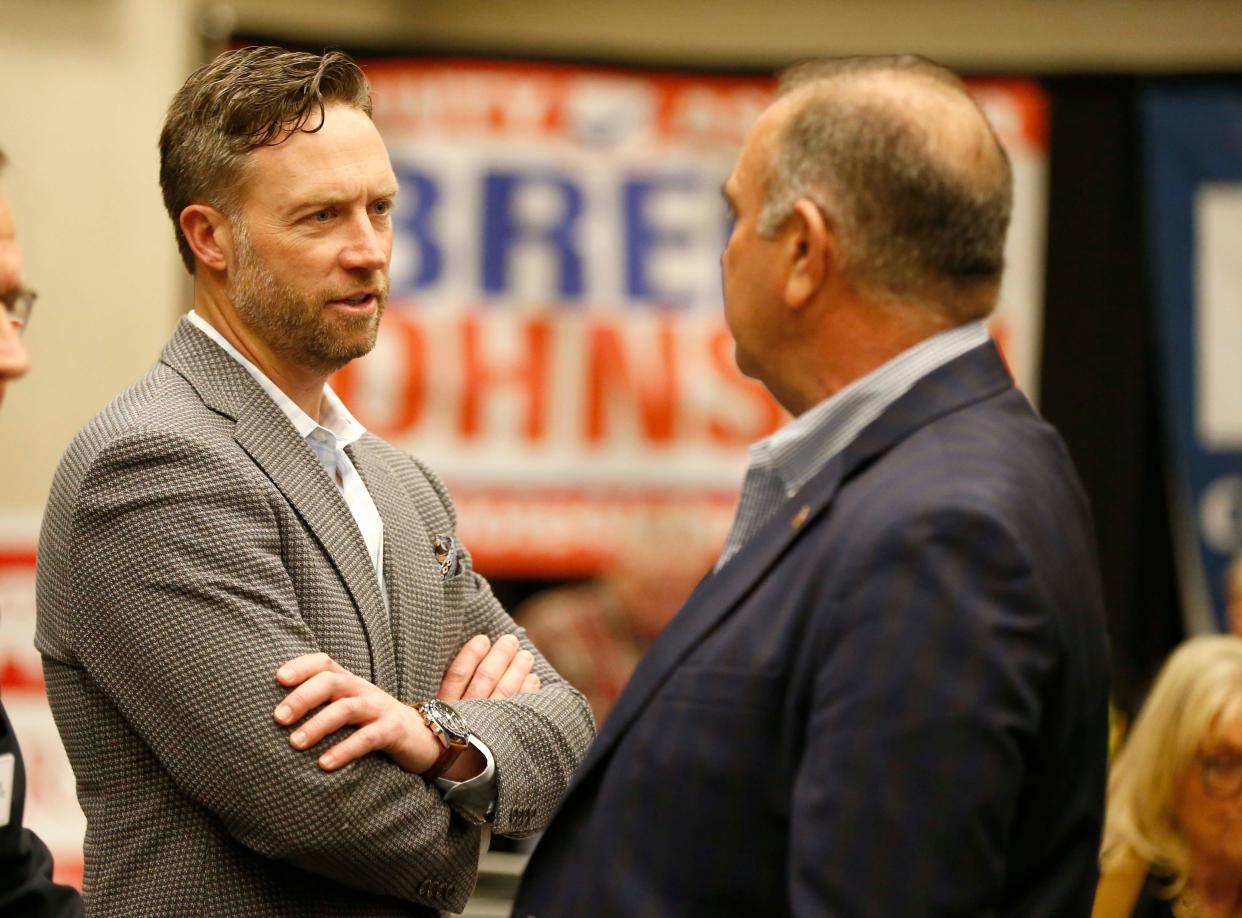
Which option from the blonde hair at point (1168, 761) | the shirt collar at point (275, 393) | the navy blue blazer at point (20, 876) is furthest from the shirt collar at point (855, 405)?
the blonde hair at point (1168, 761)

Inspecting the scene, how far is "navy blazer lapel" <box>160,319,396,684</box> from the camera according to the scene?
1719 millimetres

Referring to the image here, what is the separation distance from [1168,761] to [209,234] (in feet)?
6.43

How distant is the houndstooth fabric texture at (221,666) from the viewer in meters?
1.57

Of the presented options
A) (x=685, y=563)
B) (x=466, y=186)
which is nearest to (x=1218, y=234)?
(x=685, y=563)

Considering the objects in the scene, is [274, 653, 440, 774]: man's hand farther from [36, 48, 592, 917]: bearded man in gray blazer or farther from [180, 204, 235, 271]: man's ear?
[180, 204, 235, 271]: man's ear

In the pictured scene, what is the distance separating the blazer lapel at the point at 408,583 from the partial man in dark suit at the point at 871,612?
15.5 inches

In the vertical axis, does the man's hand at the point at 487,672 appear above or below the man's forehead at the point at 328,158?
below

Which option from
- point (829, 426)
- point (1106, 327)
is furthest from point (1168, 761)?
point (1106, 327)

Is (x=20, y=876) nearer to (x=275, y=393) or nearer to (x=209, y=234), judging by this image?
(x=275, y=393)

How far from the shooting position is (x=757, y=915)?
1.36m

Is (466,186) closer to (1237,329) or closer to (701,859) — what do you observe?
(1237,329)

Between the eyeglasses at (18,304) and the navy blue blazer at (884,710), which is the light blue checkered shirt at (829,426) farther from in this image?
the eyeglasses at (18,304)

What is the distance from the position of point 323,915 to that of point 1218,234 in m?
4.54

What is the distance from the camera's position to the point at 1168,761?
108 inches
